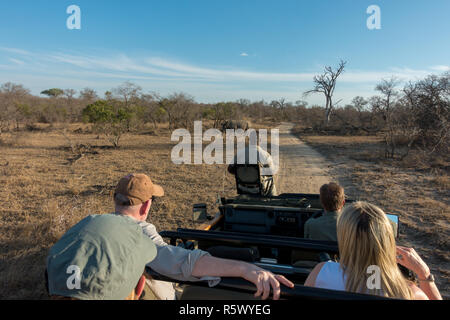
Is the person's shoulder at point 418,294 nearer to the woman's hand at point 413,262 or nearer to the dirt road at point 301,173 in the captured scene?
the woman's hand at point 413,262

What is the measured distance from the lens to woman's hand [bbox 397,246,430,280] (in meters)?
1.49

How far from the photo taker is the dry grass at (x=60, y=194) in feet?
12.0

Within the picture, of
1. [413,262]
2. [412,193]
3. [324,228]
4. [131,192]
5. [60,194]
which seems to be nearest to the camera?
[413,262]

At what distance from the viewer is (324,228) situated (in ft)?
7.53

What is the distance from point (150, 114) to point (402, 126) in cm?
2243

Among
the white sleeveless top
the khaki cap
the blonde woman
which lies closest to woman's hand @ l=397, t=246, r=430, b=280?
the blonde woman

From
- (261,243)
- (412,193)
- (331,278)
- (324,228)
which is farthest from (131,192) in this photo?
(412,193)

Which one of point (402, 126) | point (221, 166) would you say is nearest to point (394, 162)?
point (402, 126)

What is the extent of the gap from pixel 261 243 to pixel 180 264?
1.98 feet

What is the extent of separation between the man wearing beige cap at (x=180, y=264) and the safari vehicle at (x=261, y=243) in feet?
0.11

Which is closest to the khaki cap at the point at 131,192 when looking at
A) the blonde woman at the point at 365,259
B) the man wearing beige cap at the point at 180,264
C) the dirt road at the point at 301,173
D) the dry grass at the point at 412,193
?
the man wearing beige cap at the point at 180,264

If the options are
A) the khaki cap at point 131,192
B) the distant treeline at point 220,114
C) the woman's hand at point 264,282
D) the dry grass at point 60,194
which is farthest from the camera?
the distant treeline at point 220,114

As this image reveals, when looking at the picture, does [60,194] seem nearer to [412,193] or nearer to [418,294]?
[418,294]

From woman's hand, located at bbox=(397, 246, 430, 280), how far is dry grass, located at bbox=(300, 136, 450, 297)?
2.16 metres
